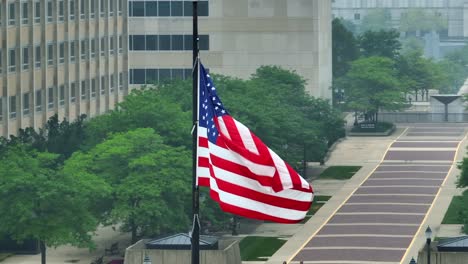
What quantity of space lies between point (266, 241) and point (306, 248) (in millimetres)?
3470

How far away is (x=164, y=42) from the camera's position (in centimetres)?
17225

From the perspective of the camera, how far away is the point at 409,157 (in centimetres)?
15038

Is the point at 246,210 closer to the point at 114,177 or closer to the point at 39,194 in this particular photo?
the point at 39,194

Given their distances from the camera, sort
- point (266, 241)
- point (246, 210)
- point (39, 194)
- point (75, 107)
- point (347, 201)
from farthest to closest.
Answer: point (75, 107) < point (347, 201) < point (266, 241) < point (39, 194) < point (246, 210)

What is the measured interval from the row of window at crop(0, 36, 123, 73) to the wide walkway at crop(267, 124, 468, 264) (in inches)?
972

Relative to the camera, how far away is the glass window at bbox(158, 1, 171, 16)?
6752 inches

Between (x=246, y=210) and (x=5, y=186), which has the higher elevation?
(x=246, y=210)

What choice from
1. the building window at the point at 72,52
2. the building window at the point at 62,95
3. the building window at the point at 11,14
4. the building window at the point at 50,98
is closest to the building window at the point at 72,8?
the building window at the point at 72,52

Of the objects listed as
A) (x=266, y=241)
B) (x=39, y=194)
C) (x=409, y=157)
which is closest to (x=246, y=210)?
(x=39, y=194)

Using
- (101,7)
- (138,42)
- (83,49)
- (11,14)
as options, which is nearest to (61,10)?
(83,49)

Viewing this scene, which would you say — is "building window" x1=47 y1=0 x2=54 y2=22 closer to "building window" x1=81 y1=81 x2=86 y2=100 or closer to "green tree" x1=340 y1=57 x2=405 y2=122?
"building window" x1=81 y1=81 x2=86 y2=100

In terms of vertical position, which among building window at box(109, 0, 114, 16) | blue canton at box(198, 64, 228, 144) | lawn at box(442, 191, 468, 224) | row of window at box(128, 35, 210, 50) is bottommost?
lawn at box(442, 191, 468, 224)

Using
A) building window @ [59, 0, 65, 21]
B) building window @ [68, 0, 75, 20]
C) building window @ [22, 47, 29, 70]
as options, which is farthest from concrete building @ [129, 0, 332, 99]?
building window @ [22, 47, 29, 70]

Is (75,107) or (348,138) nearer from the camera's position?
(75,107)
